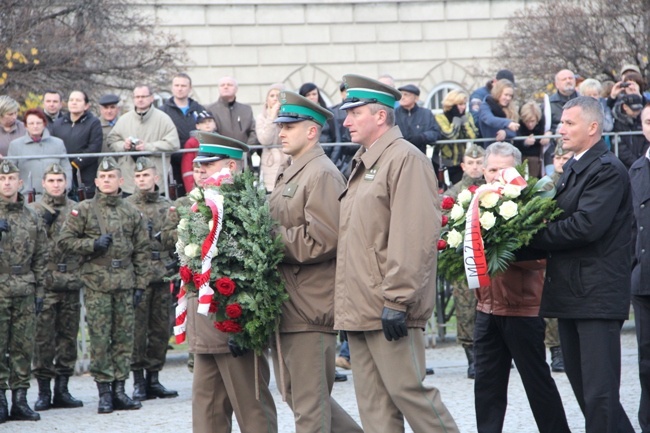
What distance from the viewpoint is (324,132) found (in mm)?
13602

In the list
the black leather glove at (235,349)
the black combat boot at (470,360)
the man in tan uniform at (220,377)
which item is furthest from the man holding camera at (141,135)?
the black leather glove at (235,349)

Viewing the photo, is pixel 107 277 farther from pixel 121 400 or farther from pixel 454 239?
pixel 454 239

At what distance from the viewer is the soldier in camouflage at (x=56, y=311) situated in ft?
35.8

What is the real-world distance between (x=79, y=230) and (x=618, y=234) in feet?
17.4

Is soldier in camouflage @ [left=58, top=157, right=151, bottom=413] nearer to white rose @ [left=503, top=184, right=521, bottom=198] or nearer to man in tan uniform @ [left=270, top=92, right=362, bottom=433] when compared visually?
man in tan uniform @ [left=270, top=92, right=362, bottom=433]

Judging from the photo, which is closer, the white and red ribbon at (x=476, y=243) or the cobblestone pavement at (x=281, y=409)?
the white and red ribbon at (x=476, y=243)

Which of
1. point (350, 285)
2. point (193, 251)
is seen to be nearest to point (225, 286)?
point (193, 251)

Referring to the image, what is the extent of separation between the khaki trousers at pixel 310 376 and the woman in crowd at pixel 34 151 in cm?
564

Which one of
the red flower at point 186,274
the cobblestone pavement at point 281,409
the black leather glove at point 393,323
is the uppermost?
the red flower at point 186,274

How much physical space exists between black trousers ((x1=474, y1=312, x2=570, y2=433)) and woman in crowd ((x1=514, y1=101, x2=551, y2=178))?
5.78 meters

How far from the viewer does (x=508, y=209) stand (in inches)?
292

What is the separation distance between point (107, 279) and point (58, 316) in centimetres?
77

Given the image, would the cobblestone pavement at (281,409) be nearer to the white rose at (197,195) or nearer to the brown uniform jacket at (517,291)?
the brown uniform jacket at (517,291)

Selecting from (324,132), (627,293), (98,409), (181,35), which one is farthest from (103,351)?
(181,35)
